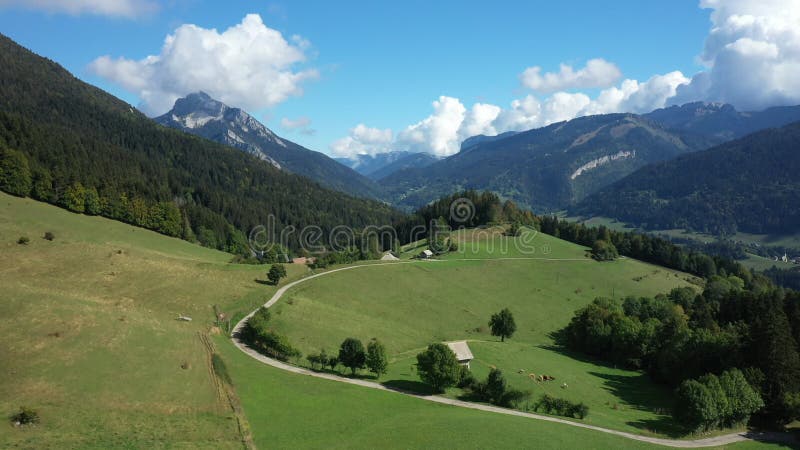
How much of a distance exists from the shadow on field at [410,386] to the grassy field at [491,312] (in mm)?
308

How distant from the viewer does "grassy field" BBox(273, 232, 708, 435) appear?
5869 cm

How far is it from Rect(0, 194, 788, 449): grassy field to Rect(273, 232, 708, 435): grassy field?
10.3 metres

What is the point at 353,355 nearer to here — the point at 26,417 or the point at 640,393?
the point at 26,417

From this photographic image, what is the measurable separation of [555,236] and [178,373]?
153 metres

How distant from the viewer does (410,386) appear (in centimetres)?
5194

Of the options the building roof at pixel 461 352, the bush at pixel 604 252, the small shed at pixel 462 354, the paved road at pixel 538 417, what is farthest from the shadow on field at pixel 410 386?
the bush at pixel 604 252

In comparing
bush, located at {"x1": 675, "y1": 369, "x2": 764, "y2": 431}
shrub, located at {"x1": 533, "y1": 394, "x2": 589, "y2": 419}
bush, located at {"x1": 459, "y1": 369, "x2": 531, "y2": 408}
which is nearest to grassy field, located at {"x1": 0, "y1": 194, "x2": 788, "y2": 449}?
bush, located at {"x1": 675, "y1": 369, "x2": 764, "y2": 431}

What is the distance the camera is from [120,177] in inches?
5153

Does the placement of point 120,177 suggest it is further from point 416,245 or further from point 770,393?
point 770,393

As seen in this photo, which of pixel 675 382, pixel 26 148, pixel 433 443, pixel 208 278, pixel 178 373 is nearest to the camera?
pixel 433 443

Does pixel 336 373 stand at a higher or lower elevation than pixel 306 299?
lower

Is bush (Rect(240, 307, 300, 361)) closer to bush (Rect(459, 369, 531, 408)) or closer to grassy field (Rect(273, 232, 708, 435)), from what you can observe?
grassy field (Rect(273, 232, 708, 435))

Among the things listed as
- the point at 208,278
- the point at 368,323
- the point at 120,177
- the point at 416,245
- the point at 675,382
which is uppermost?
the point at 120,177

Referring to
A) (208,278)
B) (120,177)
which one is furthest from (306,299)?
(120,177)
